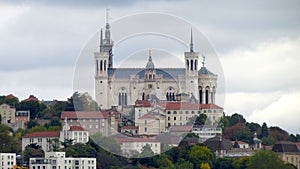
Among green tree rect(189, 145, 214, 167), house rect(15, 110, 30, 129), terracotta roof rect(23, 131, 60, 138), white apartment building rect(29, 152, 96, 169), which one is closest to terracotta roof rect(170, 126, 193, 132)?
house rect(15, 110, 30, 129)

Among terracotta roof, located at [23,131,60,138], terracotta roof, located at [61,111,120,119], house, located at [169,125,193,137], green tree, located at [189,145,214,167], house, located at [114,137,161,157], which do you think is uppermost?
terracotta roof, located at [61,111,120,119]

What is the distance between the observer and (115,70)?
13525cm

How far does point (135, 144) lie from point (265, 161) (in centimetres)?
1193

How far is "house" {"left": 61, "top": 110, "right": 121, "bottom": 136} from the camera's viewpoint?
118 meters

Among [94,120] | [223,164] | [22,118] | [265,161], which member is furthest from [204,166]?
[22,118]

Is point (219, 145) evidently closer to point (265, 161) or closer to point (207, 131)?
point (207, 131)

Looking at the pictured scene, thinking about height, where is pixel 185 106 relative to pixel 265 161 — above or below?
above

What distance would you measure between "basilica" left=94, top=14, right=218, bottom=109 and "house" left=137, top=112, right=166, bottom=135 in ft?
15.7

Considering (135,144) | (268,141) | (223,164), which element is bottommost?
(223,164)

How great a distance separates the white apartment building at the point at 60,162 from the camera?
97.6 metres

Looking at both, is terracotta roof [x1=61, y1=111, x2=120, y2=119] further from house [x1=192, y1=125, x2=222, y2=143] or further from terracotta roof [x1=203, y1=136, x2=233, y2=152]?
terracotta roof [x1=203, y1=136, x2=233, y2=152]

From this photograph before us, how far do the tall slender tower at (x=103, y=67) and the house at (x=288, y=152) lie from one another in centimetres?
1657

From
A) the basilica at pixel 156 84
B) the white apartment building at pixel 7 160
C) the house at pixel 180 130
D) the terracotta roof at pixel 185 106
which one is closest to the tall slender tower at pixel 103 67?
the basilica at pixel 156 84

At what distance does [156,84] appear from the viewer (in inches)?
5207
